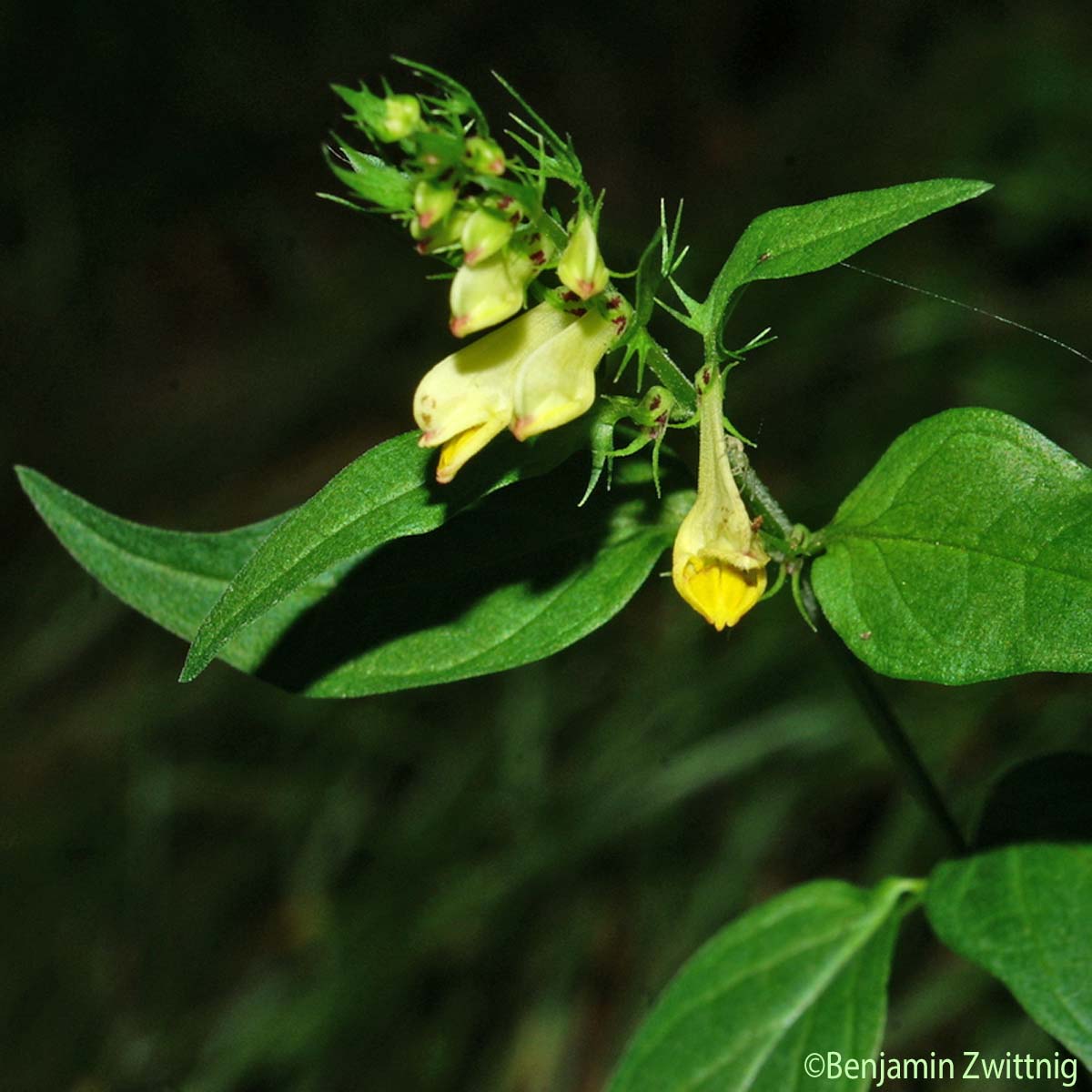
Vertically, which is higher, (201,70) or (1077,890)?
(201,70)


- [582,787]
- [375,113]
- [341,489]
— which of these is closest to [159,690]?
[582,787]

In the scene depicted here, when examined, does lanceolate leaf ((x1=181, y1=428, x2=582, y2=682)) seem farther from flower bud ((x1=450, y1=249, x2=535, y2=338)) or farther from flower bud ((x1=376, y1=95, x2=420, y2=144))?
flower bud ((x1=376, y1=95, x2=420, y2=144))

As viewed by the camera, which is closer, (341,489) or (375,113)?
(375,113)

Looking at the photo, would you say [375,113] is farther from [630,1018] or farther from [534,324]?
[630,1018]

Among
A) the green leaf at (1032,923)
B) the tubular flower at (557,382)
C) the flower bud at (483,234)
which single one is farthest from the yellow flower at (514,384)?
the green leaf at (1032,923)

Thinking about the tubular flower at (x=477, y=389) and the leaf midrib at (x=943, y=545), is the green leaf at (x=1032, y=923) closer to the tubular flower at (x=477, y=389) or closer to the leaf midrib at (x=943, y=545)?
the leaf midrib at (x=943, y=545)

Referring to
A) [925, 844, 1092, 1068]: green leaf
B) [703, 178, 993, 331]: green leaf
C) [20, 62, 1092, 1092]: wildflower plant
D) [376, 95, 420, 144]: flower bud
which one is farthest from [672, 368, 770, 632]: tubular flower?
[925, 844, 1092, 1068]: green leaf

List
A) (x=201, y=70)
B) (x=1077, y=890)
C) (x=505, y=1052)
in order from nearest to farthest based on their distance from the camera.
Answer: (x=1077, y=890) → (x=505, y=1052) → (x=201, y=70)
